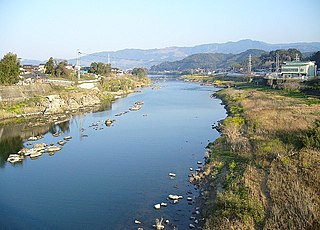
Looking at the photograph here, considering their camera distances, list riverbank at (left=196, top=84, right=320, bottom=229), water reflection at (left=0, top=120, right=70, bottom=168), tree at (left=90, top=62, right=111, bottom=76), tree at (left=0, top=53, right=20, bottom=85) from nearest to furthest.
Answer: riverbank at (left=196, top=84, right=320, bottom=229)
water reflection at (left=0, top=120, right=70, bottom=168)
tree at (left=0, top=53, right=20, bottom=85)
tree at (left=90, top=62, right=111, bottom=76)

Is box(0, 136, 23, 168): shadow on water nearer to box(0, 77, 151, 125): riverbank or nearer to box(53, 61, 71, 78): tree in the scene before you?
box(0, 77, 151, 125): riverbank

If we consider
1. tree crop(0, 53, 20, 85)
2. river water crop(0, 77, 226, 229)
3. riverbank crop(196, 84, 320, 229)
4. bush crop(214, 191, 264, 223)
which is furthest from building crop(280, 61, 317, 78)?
bush crop(214, 191, 264, 223)

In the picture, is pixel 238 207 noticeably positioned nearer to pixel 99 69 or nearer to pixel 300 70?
pixel 300 70

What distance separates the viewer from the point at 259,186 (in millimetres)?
7355

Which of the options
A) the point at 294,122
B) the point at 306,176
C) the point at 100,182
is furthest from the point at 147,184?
the point at 294,122

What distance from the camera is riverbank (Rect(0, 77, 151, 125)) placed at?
20344mm

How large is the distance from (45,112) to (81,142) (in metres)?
8.20

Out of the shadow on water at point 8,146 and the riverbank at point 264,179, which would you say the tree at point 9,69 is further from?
the riverbank at point 264,179

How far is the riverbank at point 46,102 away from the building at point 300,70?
17.9m

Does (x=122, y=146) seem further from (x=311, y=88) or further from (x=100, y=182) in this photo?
(x=311, y=88)

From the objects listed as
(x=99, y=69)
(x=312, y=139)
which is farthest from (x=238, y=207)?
(x=99, y=69)

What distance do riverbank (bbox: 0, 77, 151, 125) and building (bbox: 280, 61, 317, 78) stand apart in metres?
17.9

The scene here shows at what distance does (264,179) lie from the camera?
7672mm

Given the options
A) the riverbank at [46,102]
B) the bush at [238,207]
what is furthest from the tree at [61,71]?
the bush at [238,207]
